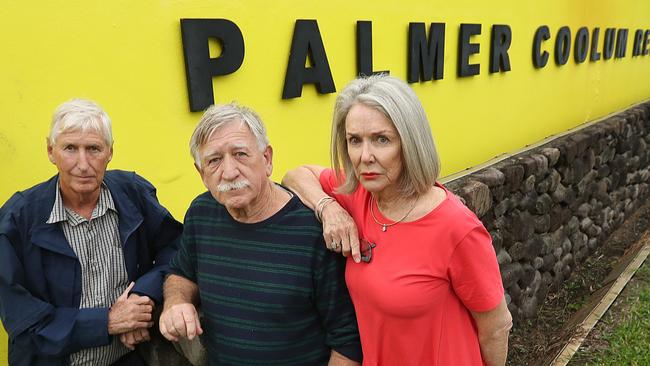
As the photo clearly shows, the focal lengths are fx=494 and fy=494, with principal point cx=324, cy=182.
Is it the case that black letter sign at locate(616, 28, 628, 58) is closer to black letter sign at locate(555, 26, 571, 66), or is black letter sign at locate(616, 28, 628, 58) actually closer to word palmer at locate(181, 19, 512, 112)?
black letter sign at locate(555, 26, 571, 66)

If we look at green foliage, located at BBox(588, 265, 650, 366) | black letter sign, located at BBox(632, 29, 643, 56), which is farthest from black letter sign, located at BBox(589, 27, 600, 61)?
green foliage, located at BBox(588, 265, 650, 366)

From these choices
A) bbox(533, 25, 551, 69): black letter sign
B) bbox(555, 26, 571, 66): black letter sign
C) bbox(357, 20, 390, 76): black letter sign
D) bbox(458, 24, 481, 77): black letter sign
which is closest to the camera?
bbox(357, 20, 390, 76): black letter sign

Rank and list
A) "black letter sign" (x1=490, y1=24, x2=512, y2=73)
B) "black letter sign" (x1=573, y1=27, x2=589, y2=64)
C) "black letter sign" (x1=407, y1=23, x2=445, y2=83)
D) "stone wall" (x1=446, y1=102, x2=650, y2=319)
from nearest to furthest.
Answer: "black letter sign" (x1=407, y1=23, x2=445, y2=83) → "stone wall" (x1=446, y1=102, x2=650, y2=319) → "black letter sign" (x1=490, y1=24, x2=512, y2=73) → "black letter sign" (x1=573, y1=27, x2=589, y2=64)

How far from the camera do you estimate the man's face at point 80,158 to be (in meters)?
1.49

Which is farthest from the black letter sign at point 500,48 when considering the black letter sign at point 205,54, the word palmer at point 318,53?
the black letter sign at point 205,54

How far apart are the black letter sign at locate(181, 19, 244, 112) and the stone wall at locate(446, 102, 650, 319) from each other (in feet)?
5.37

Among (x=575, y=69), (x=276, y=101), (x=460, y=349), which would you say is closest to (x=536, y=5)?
(x=575, y=69)

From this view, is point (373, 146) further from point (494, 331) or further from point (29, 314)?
point (29, 314)

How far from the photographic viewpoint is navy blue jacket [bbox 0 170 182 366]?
4.81 feet

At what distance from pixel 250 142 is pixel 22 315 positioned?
Result: 0.85 metres

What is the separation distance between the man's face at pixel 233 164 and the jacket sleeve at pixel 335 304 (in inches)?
10.4

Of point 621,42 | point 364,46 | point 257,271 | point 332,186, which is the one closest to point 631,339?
point 364,46

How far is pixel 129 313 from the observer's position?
5.21 ft

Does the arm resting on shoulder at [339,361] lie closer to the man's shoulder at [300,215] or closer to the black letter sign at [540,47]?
the man's shoulder at [300,215]
